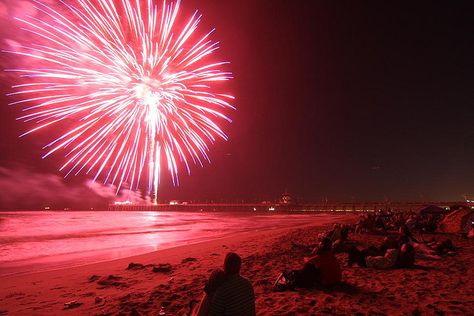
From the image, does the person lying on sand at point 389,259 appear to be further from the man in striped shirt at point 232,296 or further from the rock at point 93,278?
the rock at point 93,278

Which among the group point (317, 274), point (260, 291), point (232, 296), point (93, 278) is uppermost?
point (232, 296)

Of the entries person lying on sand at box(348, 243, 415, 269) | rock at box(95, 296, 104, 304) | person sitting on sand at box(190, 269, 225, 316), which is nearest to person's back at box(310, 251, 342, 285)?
person lying on sand at box(348, 243, 415, 269)

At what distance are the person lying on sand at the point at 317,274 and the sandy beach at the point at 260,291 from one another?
0.18 m

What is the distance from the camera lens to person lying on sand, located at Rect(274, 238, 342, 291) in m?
6.45

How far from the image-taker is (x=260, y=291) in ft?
21.6

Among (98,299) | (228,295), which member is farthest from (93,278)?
(228,295)

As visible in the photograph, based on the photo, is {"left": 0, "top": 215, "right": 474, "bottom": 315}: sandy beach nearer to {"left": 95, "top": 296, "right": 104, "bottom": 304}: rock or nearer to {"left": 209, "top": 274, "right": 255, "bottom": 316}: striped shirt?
{"left": 95, "top": 296, "right": 104, "bottom": 304}: rock

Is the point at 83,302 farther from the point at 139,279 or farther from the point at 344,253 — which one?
the point at 344,253

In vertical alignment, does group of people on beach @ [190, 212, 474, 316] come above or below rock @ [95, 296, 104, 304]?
above

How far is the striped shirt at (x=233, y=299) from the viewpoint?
3953 millimetres

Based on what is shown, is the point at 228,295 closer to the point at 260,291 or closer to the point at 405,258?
the point at 260,291

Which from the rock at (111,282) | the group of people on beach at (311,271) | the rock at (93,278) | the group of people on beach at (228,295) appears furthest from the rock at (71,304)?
the group of people on beach at (228,295)

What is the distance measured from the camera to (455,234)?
16500 mm

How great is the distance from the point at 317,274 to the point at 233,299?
313 centimetres
